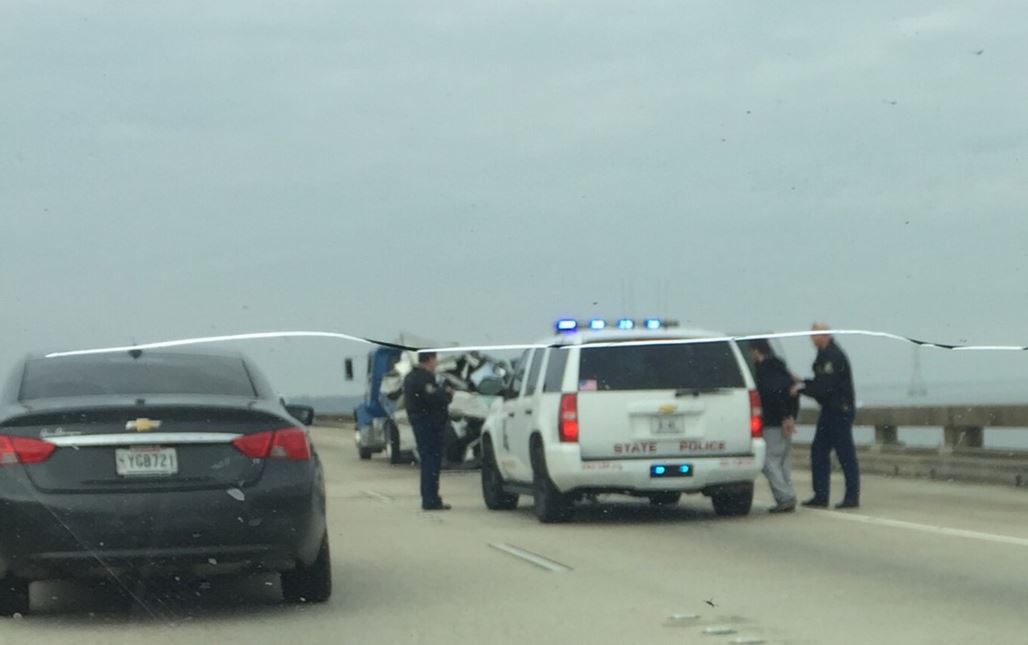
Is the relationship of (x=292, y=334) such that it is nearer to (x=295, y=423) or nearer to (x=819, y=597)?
(x=295, y=423)

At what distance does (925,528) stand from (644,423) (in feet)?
8.64

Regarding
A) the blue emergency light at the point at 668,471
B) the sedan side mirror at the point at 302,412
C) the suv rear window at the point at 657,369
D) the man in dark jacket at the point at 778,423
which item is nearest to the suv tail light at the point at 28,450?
the sedan side mirror at the point at 302,412

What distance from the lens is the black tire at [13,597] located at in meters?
9.58

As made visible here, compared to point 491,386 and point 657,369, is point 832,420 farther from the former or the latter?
point 491,386

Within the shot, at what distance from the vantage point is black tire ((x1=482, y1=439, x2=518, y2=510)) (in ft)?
60.1

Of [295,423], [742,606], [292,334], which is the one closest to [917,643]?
[742,606]

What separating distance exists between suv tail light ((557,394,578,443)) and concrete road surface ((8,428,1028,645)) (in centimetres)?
85

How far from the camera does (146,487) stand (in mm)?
9133

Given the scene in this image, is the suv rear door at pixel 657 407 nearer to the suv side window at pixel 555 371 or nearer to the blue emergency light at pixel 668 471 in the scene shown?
the blue emergency light at pixel 668 471

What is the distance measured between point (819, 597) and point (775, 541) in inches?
146

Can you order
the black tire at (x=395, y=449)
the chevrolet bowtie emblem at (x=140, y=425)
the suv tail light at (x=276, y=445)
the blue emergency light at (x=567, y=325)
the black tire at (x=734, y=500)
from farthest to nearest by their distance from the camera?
the black tire at (x=395, y=449) → the black tire at (x=734, y=500) → the suv tail light at (x=276, y=445) → the chevrolet bowtie emblem at (x=140, y=425) → the blue emergency light at (x=567, y=325)

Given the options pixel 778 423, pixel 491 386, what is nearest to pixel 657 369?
pixel 778 423

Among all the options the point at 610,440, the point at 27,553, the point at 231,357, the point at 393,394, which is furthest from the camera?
the point at 393,394

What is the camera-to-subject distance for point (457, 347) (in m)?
5.80
